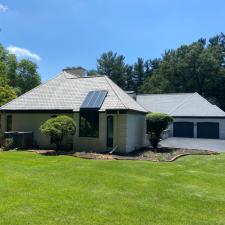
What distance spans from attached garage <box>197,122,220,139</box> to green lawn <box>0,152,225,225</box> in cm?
1826

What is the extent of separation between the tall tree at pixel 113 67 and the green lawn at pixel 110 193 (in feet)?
179

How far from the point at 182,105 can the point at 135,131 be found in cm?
1616

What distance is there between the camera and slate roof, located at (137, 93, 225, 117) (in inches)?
1232

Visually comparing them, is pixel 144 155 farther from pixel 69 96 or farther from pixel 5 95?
pixel 5 95

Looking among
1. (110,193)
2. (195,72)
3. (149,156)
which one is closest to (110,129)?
(149,156)

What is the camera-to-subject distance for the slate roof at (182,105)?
31.3 meters

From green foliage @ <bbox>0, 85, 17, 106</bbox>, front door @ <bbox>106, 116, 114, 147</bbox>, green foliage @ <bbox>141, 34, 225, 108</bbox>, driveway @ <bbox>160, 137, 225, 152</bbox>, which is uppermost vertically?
green foliage @ <bbox>141, 34, 225, 108</bbox>

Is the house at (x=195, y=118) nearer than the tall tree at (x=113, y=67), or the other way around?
the house at (x=195, y=118)

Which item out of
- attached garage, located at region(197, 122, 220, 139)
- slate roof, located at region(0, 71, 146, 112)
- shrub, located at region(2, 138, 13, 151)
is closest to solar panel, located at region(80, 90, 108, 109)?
slate roof, located at region(0, 71, 146, 112)

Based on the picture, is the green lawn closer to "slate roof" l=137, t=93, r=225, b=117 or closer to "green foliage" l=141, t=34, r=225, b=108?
"slate roof" l=137, t=93, r=225, b=117

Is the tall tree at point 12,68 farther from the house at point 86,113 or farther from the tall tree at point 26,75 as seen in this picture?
the house at point 86,113

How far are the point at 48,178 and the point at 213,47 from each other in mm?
52354

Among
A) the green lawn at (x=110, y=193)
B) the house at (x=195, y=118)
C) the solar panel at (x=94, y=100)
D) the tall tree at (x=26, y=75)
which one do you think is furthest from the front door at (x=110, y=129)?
the tall tree at (x=26, y=75)

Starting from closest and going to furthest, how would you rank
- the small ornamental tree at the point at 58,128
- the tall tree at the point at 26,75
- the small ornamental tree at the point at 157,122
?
the small ornamental tree at the point at 58,128
the small ornamental tree at the point at 157,122
the tall tree at the point at 26,75
